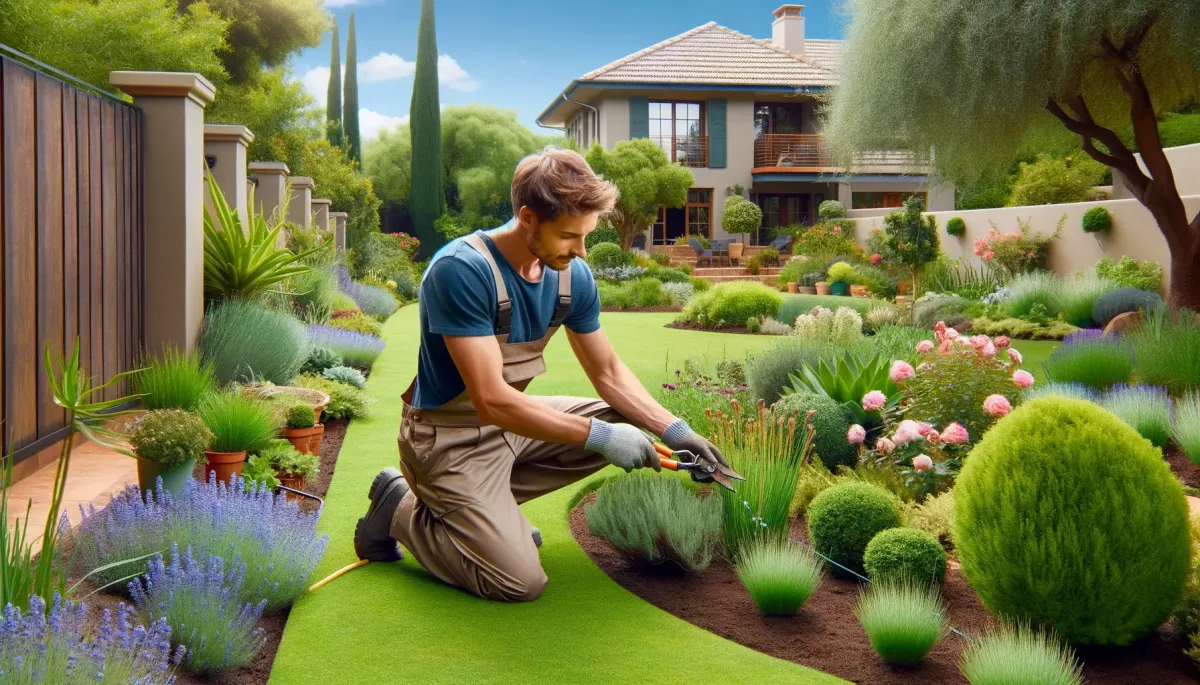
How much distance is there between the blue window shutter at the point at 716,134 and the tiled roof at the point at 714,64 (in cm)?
98

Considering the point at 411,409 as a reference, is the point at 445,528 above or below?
below

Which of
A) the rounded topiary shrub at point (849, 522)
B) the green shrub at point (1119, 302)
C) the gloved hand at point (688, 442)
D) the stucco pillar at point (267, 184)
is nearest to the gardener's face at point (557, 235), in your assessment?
the gloved hand at point (688, 442)

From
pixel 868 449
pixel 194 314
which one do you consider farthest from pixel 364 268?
pixel 868 449

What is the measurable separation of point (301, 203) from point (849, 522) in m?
13.7

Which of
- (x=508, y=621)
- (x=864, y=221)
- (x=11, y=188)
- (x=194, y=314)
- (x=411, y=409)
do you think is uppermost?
(x=864, y=221)

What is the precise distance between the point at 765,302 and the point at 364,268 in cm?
1050

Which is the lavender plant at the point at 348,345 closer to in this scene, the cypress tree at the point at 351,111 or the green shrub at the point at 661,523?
the green shrub at the point at 661,523

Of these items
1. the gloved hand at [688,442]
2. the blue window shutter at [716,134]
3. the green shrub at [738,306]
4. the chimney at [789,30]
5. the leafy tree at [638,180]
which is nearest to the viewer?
the gloved hand at [688,442]

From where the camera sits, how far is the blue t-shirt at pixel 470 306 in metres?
3.69

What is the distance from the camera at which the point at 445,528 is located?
394 centimetres

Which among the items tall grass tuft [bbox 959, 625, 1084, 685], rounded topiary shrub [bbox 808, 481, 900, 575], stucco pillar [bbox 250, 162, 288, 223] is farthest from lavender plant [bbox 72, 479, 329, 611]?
stucco pillar [bbox 250, 162, 288, 223]

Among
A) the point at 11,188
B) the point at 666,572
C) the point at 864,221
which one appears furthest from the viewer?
the point at 864,221

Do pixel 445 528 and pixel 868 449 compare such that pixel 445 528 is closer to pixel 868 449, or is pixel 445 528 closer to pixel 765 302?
pixel 868 449

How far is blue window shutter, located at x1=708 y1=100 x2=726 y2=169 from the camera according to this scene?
33.1 meters
